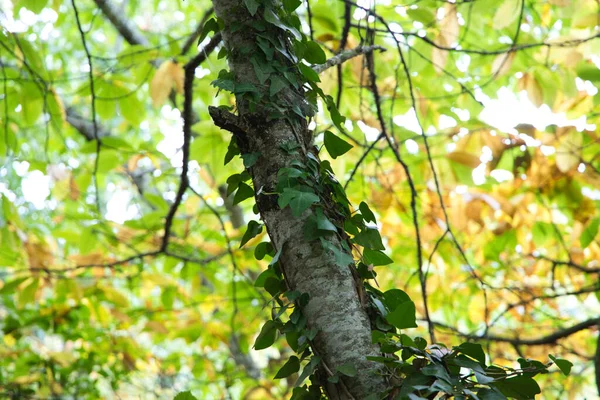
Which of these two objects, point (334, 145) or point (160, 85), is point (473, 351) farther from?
point (160, 85)

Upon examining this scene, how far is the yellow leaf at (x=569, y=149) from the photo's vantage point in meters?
1.75

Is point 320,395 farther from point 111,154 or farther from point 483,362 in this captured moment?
point 111,154

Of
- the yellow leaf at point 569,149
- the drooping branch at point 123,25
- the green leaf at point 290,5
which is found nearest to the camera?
the green leaf at point 290,5

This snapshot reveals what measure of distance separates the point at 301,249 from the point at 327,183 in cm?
11

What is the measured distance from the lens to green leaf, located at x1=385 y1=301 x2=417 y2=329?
67cm

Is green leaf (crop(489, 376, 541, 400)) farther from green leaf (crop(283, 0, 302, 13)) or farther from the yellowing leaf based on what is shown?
the yellowing leaf

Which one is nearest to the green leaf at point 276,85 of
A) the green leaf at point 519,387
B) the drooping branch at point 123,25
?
the green leaf at point 519,387

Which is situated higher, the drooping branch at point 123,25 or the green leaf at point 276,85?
the drooping branch at point 123,25

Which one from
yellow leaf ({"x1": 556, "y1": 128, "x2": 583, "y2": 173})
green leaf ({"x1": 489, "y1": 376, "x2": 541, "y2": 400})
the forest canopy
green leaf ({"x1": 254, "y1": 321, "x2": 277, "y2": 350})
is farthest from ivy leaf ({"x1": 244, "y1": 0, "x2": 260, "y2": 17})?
yellow leaf ({"x1": 556, "y1": 128, "x2": 583, "y2": 173})

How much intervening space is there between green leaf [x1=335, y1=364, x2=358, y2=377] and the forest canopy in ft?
0.06

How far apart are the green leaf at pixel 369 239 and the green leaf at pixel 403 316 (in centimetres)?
12

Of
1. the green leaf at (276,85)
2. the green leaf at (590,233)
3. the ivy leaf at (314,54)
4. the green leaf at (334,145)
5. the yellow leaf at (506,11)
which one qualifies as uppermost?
the yellow leaf at (506,11)

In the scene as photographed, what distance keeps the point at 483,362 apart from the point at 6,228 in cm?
159

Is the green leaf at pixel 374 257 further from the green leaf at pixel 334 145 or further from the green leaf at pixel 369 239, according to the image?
the green leaf at pixel 334 145
